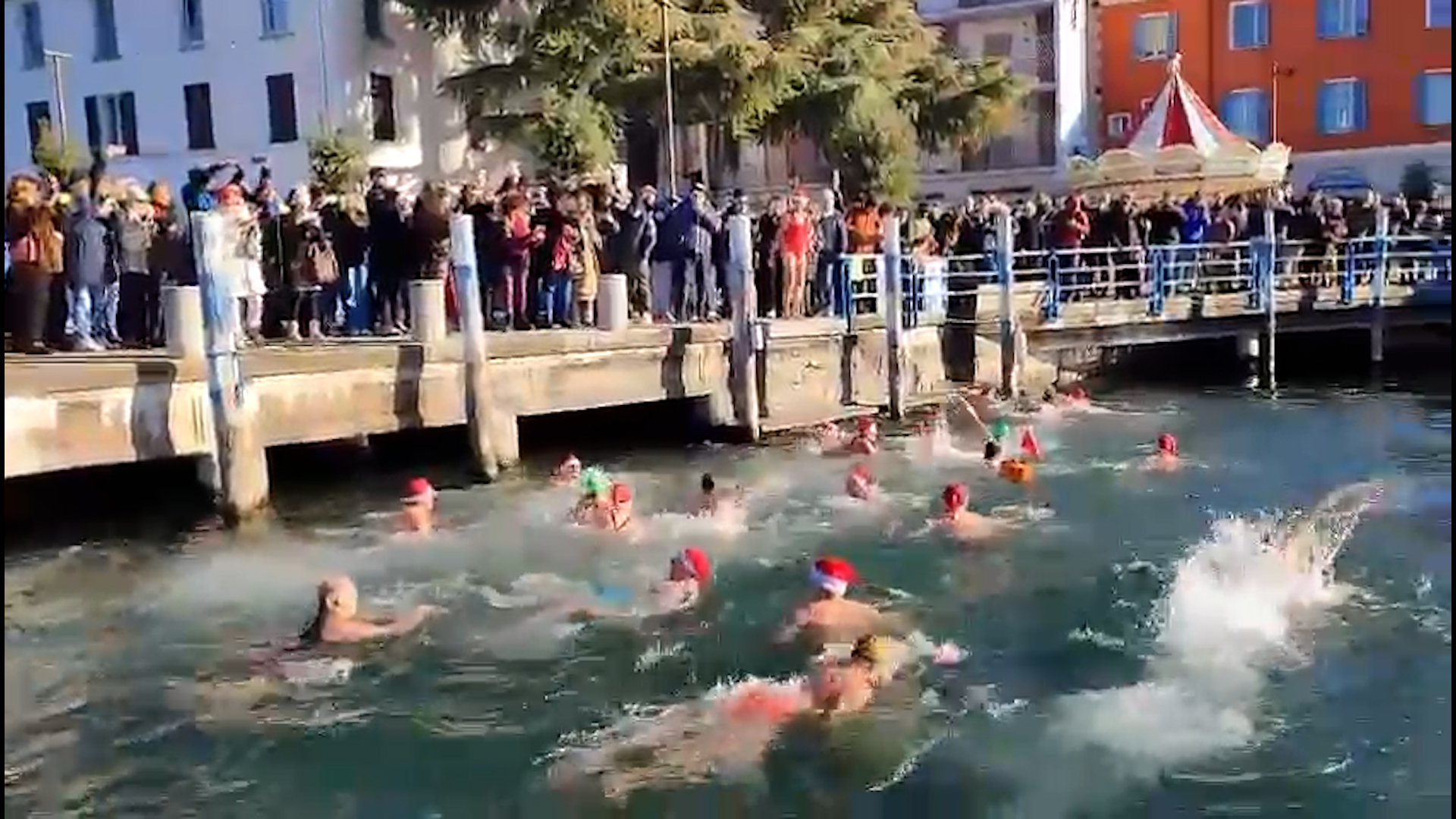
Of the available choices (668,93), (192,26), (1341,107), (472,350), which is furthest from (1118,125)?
(192,26)

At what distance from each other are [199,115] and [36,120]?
6.40 ft

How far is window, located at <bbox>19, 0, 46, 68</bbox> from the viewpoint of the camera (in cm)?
737

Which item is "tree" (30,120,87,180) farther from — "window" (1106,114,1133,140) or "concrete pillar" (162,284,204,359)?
"window" (1106,114,1133,140)

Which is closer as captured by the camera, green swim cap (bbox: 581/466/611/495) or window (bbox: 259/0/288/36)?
window (bbox: 259/0/288/36)

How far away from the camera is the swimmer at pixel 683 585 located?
10.6 metres

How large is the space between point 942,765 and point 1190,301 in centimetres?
1467

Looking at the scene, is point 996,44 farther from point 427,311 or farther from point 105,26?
point 105,26

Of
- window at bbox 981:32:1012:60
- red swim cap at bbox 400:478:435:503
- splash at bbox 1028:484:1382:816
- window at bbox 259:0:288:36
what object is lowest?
splash at bbox 1028:484:1382:816

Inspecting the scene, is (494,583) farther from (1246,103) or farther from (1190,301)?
(1246,103)

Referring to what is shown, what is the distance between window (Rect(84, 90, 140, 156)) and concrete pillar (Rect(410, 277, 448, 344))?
2699 millimetres

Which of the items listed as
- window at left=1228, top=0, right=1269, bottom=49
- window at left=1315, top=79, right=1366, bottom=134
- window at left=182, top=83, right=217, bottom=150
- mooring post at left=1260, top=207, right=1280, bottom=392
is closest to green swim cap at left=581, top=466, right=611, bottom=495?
window at left=182, top=83, right=217, bottom=150

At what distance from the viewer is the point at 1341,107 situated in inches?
1152

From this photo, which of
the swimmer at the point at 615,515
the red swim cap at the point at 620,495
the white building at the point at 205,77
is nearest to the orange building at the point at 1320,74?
the white building at the point at 205,77

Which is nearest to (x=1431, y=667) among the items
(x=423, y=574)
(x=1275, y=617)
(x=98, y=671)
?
(x=1275, y=617)
